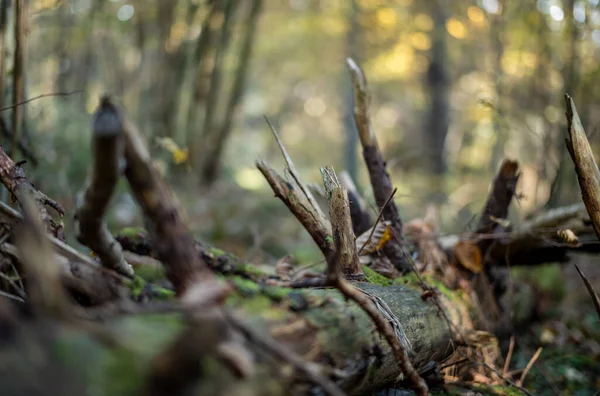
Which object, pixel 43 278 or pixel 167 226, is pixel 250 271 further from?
pixel 43 278

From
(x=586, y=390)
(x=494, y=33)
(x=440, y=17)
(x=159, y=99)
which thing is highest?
(x=440, y=17)

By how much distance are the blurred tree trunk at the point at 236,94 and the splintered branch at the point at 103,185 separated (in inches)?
300

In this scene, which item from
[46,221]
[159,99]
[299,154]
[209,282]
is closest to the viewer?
[209,282]

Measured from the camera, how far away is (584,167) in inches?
115

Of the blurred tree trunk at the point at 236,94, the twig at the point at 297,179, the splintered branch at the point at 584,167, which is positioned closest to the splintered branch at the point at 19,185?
the twig at the point at 297,179

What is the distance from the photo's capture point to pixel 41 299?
1.27 m

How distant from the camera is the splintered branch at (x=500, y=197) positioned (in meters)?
3.93

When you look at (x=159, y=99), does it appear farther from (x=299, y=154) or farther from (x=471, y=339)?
(x=299, y=154)

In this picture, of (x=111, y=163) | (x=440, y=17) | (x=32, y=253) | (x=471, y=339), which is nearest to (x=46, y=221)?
(x=111, y=163)

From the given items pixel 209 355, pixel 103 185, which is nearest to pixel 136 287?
pixel 103 185

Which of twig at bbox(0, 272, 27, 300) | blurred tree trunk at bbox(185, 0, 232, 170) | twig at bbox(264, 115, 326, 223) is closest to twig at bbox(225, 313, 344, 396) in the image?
twig at bbox(0, 272, 27, 300)

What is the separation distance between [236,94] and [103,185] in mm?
8019

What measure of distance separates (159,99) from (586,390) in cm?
796

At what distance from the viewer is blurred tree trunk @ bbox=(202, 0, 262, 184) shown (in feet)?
30.2
